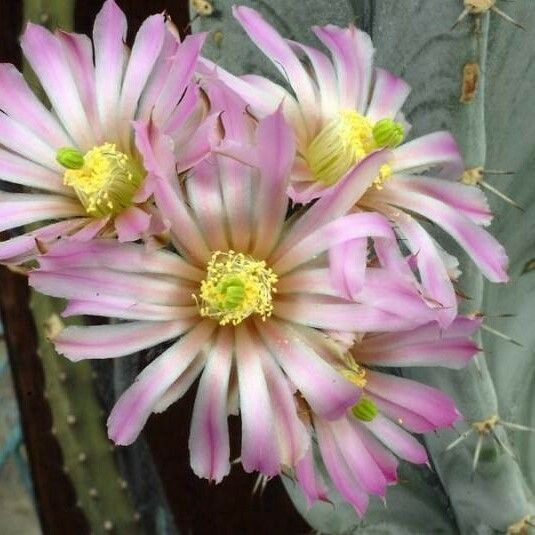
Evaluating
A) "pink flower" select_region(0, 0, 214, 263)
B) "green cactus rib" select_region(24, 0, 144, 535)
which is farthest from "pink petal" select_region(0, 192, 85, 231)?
"green cactus rib" select_region(24, 0, 144, 535)

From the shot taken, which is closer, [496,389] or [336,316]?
[336,316]

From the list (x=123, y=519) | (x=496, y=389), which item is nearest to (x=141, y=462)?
(x=123, y=519)

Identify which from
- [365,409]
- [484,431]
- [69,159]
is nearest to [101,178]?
[69,159]

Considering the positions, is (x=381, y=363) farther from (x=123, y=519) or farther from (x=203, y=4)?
(x=123, y=519)

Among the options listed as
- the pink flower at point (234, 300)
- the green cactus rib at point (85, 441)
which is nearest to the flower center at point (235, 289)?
the pink flower at point (234, 300)

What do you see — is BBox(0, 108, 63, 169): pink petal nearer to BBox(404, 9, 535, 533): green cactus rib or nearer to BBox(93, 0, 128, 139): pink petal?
BBox(93, 0, 128, 139): pink petal
